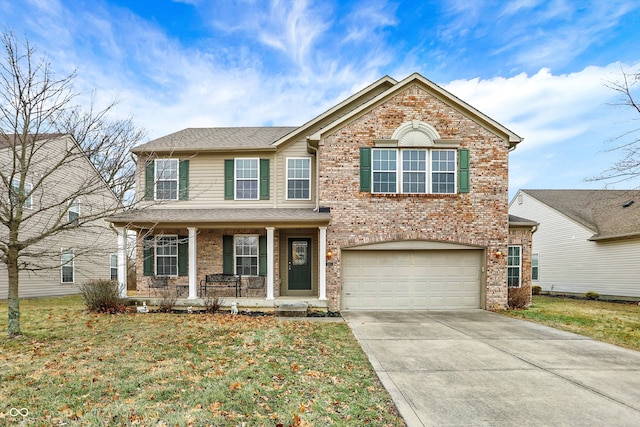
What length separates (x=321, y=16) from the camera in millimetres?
15359

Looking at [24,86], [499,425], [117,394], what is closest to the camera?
[499,425]

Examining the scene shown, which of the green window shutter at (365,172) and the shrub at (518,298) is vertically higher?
the green window shutter at (365,172)

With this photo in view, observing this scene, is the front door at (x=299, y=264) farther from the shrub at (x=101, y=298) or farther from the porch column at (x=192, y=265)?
the shrub at (x=101, y=298)

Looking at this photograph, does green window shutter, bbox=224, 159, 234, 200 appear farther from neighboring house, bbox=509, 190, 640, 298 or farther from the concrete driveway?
neighboring house, bbox=509, 190, 640, 298

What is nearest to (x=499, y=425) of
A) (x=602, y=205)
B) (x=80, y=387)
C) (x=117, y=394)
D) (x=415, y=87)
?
(x=117, y=394)

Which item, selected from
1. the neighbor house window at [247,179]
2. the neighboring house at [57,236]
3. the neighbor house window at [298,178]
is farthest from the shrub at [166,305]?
the neighbor house window at [298,178]

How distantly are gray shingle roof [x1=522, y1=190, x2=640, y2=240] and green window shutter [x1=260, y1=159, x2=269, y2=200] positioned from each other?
16.1 m

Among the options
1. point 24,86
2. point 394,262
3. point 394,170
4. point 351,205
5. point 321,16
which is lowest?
point 394,262

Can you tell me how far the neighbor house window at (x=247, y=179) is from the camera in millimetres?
13219

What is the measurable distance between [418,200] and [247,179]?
6.23 m

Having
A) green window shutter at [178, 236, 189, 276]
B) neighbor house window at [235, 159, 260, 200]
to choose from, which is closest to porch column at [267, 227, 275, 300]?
neighbor house window at [235, 159, 260, 200]

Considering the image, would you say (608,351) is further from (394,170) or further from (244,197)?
(244,197)

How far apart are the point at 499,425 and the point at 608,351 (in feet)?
16.3

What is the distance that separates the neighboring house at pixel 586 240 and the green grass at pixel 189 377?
15582mm
